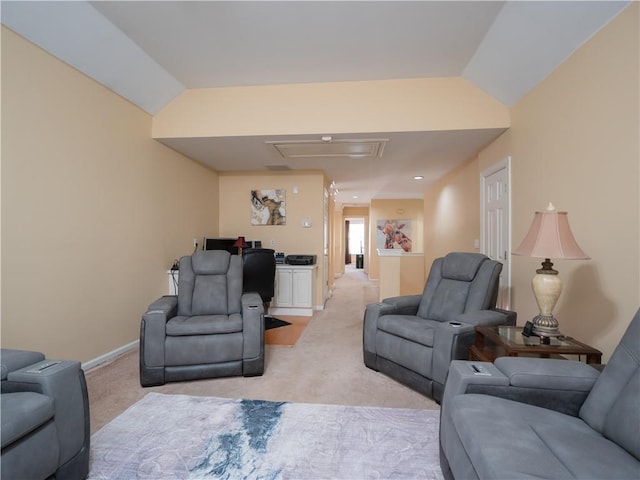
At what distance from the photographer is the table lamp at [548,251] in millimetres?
1807

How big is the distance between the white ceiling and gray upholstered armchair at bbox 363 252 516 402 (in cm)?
153

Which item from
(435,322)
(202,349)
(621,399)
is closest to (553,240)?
(621,399)

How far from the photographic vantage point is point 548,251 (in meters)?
1.82

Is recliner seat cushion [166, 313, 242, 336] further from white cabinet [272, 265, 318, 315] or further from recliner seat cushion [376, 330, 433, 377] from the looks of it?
white cabinet [272, 265, 318, 315]

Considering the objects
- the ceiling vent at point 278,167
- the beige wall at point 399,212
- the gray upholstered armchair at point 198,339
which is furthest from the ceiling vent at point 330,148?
the beige wall at point 399,212

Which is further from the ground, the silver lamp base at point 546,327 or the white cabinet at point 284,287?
the silver lamp base at point 546,327

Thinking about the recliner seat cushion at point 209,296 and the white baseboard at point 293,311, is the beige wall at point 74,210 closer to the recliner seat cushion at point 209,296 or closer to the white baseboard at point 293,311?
the recliner seat cushion at point 209,296

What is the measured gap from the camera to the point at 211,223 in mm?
5070

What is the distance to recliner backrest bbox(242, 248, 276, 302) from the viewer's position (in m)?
3.86

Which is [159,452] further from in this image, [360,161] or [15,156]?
[360,161]

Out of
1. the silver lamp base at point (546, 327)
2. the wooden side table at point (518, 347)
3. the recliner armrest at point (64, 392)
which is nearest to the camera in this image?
the recliner armrest at point (64, 392)

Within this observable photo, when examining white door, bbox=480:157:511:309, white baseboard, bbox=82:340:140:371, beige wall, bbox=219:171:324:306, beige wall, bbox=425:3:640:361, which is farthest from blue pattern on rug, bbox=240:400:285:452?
beige wall, bbox=219:171:324:306

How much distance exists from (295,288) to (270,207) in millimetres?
1413

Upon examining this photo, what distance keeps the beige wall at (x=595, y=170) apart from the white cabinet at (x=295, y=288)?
2804mm
